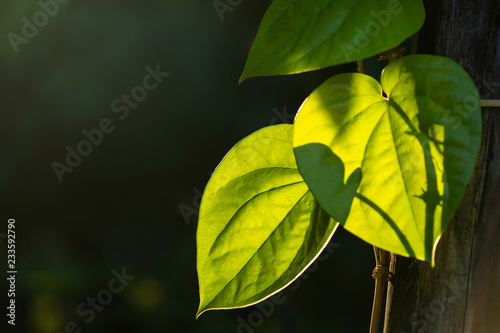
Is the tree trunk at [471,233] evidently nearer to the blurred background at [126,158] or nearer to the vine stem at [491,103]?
the vine stem at [491,103]

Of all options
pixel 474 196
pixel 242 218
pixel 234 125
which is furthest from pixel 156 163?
pixel 474 196

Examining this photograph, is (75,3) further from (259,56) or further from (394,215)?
(394,215)

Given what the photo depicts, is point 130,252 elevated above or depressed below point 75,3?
below

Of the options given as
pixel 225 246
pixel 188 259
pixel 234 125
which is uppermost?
Result: pixel 225 246

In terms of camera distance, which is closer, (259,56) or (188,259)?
(259,56)

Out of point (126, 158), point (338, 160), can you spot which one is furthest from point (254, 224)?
point (126, 158)

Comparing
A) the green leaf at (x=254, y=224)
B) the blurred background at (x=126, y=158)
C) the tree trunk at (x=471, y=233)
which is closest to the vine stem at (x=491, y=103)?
the tree trunk at (x=471, y=233)
